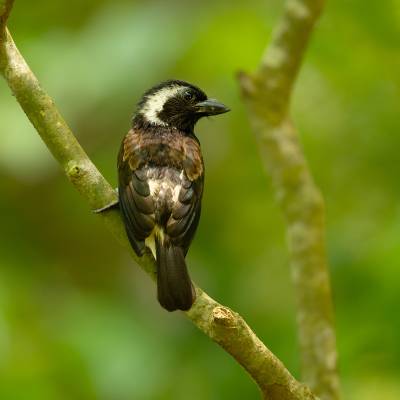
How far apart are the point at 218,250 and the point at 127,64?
1484 mm

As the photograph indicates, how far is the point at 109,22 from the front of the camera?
17.8ft

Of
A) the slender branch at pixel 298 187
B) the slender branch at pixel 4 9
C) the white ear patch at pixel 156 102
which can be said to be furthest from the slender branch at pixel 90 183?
the white ear patch at pixel 156 102

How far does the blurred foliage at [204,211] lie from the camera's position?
5008 millimetres

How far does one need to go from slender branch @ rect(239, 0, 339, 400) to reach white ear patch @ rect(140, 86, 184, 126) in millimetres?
384

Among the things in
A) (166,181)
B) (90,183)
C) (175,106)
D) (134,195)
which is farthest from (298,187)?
(90,183)

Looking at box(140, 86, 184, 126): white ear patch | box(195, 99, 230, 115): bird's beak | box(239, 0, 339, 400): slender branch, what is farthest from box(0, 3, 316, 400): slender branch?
box(195, 99, 230, 115): bird's beak

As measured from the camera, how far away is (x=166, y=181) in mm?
4242

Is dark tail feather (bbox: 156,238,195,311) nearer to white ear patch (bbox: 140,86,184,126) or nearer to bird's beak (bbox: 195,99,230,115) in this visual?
white ear patch (bbox: 140,86,184,126)

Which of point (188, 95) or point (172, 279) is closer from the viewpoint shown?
point (172, 279)

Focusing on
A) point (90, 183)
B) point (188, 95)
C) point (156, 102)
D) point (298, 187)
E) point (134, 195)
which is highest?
point (188, 95)

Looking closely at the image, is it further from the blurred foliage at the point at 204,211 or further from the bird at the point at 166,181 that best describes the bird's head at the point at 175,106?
the blurred foliage at the point at 204,211

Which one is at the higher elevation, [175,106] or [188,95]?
[188,95]

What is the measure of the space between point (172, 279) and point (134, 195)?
0.55 meters

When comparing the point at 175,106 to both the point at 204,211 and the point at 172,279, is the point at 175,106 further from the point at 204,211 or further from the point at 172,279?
the point at 172,279
